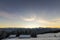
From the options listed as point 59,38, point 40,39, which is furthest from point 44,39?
point 59,38

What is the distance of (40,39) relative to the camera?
54.2 ft

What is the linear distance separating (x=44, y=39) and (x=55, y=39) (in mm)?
1507

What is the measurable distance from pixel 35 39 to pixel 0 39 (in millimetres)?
5044

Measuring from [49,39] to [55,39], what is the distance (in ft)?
2.68

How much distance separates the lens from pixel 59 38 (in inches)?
659

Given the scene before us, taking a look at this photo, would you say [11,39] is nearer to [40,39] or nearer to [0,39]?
[0,39]

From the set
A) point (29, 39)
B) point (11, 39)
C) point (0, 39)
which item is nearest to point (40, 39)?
point (29, 39)

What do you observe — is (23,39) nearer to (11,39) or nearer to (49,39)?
(11,39)

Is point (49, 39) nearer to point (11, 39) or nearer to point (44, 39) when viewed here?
point (44, 39)

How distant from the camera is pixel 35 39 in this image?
55.2 feet

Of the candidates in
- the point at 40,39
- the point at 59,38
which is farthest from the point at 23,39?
the point at 59,38

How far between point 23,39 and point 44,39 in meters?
3.06

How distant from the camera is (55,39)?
16344mm

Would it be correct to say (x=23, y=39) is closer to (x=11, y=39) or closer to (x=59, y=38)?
(x=11, y=39)
